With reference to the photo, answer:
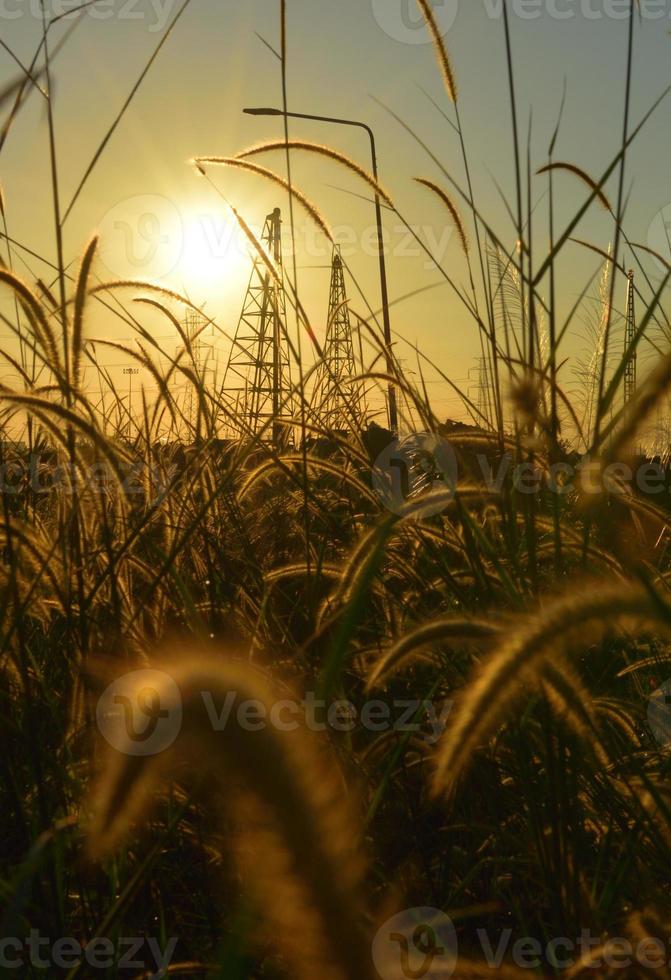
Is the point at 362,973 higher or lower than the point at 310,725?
lower

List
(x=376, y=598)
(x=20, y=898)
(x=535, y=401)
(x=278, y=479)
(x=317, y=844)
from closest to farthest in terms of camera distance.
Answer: (x=317, y=844) → (x=20, y=898) → (x=535, y=401) → (x=376, y=598) → (x=278, y=479)

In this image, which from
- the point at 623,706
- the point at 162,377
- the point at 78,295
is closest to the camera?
the point at 78,295

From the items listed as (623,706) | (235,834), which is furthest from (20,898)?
(623,706)

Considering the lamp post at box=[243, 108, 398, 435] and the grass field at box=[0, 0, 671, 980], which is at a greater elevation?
the lamp post at box=[243, 108, 398, 435]

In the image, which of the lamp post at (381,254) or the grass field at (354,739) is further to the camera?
the lamp post at (381,254)

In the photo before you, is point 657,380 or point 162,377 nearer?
point 657,380

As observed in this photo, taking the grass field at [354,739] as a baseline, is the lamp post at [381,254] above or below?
above

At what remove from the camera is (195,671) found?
1.93 ft

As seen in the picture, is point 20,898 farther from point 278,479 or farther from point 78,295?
point 278,479

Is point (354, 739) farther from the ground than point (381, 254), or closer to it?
closer to it

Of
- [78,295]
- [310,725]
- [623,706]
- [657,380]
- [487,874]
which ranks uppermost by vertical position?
[78,295]

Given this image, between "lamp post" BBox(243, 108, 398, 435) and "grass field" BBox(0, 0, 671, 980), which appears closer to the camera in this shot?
"grass field" BBox(0, 0, 671, 980)

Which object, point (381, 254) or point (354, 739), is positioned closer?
Result: point (354, 739)

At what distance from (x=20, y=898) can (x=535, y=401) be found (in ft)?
2.10
